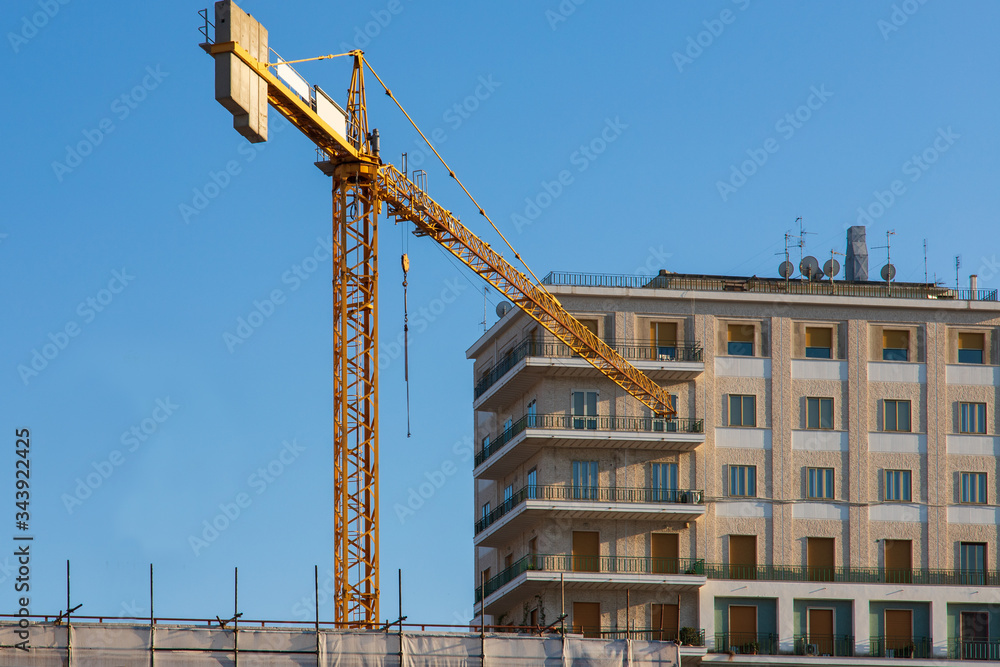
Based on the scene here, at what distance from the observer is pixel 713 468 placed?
283 ft

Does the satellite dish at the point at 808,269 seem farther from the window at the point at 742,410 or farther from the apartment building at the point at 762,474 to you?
the window at the point at 742,410

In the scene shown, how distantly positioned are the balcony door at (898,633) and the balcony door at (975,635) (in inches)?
102

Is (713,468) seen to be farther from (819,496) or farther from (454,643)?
(454,643)

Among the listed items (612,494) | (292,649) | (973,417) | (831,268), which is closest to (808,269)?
(831,268)

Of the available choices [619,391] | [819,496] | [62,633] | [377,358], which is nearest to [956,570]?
[819,496]

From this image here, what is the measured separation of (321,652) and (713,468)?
28.6 metres

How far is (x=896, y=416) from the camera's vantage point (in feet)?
288

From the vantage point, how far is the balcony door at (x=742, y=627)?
83.6m

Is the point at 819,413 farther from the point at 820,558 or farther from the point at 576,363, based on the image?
the point at 576,363

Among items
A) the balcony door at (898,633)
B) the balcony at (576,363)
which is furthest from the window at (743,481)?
the balcony door at (898,633)

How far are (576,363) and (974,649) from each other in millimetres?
23621

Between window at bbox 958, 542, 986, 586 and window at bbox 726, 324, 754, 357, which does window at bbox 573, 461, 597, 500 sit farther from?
window at bbox 958, 542, 986, 586

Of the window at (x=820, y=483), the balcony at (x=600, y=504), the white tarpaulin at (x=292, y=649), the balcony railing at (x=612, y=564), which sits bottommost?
the white tarpaulin at (x=292, y=649)

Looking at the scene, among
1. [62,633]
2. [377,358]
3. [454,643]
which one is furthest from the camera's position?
[377,358]
